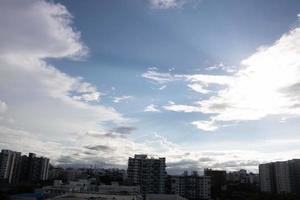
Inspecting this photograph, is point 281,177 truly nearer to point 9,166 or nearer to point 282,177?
point 282,177

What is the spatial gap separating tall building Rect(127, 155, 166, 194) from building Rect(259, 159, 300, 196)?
32315 mm

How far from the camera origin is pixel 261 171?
10875 centimetres

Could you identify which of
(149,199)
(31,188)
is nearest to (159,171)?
(31,188)

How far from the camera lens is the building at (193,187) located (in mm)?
92875

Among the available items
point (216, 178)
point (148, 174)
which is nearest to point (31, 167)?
point (148, 174)

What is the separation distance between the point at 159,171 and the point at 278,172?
34.3 m

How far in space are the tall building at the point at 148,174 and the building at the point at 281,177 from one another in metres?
32.3

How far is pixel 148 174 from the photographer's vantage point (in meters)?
92.6

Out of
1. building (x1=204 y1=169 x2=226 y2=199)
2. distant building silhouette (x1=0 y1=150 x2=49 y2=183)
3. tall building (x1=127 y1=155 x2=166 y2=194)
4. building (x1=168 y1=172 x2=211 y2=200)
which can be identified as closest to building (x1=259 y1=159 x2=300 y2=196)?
building (x1=204 y1=169 x2=226 y2=199)

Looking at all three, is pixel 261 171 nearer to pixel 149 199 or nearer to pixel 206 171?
pixel 206 171

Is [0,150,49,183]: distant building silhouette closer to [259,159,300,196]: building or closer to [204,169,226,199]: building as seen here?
[204,169,226,199]: building

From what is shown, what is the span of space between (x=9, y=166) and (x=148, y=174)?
1615 inches

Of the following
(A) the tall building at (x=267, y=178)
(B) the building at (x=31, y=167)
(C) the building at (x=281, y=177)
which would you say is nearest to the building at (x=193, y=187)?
(C) the building at (x=281, y=177)

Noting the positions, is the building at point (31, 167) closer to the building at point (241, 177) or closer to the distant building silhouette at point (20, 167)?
the distant building silhouette at point (20, 167)
